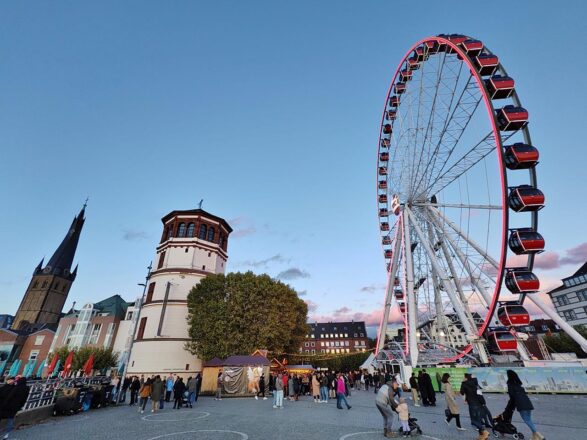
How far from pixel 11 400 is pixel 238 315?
23.1m

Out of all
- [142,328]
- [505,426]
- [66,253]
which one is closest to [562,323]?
[505,426]

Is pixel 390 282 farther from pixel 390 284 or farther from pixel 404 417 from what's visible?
pixel 404 417

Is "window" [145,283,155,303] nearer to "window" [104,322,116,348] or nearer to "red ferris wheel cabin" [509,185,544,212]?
"window" [104,322,116,348]

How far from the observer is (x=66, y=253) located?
98438mm

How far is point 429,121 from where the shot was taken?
939 inches

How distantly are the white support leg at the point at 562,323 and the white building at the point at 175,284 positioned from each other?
1260 inches

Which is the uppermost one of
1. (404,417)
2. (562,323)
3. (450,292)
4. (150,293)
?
(150,293)

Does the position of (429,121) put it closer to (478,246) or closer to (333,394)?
(478,246)

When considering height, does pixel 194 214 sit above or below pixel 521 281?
above

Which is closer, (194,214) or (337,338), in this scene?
(194,214)

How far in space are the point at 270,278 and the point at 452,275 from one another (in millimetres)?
18720

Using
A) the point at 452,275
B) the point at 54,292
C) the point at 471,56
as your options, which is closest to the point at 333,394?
the point at 452,275

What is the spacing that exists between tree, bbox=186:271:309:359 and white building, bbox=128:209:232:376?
1.85 meters

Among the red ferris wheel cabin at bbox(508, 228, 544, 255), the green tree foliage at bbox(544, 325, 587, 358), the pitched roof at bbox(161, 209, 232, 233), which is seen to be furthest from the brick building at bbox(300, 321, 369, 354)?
the red ferris wheel cabin at bbox(508, 228, 544, 255)
